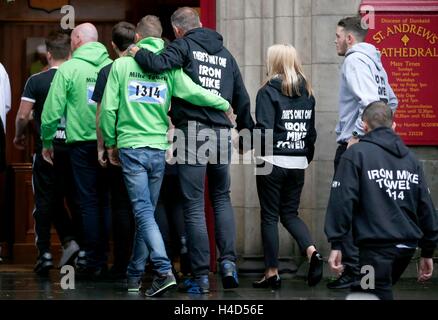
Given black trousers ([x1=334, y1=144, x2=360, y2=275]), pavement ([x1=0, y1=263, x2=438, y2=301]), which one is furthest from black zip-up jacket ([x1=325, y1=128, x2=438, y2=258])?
black trousers ([x1=334, y1=144, x2=360, y2=275])

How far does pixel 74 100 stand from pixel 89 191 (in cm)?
79

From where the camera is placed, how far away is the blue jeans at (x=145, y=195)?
10023mm

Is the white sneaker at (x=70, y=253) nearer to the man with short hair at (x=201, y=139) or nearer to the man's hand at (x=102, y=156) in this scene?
the man's hand at (x=102, y=156)

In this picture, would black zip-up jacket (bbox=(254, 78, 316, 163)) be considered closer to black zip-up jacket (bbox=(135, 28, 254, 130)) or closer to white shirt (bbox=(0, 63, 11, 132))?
black zip-up jacket (bbox=(135, 28, 254, 130))

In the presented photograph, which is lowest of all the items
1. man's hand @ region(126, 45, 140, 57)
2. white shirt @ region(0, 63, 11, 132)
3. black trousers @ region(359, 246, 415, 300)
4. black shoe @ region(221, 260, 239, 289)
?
black shoe @ region(221, 260, 239, 289)

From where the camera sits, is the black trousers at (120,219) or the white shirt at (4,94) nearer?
the black trousers at (120,219)

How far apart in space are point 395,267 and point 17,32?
6.11 m

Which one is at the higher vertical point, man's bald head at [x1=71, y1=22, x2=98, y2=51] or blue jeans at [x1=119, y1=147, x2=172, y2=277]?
man's bald head at [x1=71, y1=22, x2=98, y2=51]

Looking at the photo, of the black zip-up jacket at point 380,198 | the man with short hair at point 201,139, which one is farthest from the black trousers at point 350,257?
the black zip-up jacket at point 380,198

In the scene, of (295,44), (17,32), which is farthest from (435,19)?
(17,32)

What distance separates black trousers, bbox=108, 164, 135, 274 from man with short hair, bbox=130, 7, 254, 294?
920 millimetres

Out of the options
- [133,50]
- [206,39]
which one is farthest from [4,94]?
[206,39]

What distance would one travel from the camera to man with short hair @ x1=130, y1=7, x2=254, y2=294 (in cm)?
1027

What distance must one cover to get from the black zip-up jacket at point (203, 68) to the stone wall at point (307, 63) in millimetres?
1218
